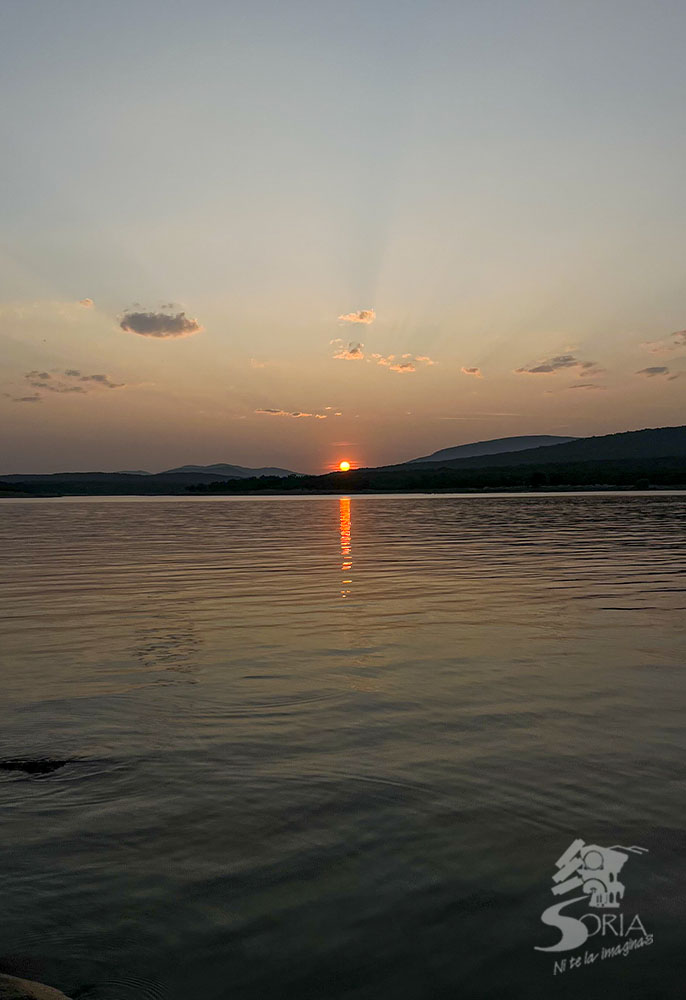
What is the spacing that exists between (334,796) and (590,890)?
294 cm

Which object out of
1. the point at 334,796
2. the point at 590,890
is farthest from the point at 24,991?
the point at 590,890

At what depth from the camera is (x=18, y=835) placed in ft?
26.1

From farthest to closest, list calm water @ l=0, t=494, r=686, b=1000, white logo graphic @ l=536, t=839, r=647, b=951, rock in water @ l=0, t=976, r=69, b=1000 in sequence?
white logo graphic @ l=536, t=839, r=647, b=951
calm water @ l=0, t=494, r=686, b=1000
rock in water @ l=0, t=976, r=69, b=1000

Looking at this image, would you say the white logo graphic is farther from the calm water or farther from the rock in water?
the rock in water

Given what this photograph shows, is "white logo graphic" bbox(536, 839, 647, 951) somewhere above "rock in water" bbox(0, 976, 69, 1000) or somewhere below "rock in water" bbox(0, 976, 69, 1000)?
below

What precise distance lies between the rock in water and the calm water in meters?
0.35

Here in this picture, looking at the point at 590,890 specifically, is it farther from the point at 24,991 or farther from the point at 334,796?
the point at 24,991

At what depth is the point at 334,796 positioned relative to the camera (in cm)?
890

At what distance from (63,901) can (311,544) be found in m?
42.5

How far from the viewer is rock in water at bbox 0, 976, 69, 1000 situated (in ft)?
16.6

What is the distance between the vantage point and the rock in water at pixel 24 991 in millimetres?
5070

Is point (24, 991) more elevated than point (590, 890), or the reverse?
point (24, 991)

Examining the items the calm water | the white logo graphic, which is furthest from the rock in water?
the white logo graphic

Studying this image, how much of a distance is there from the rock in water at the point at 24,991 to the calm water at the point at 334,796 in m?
0.35
